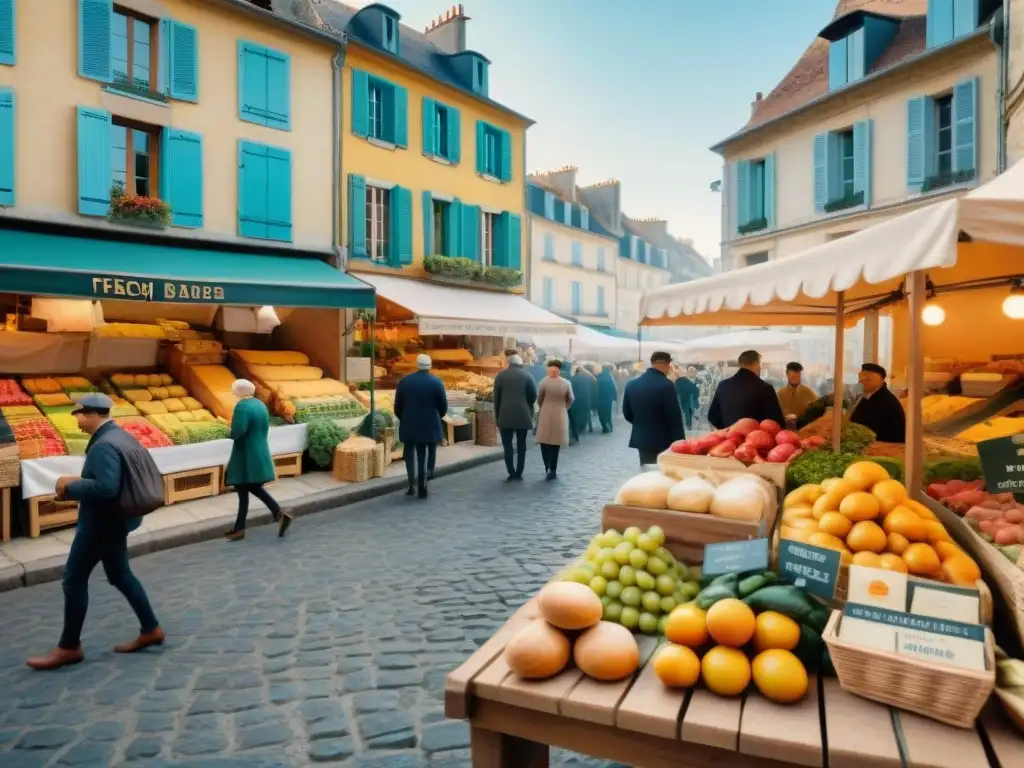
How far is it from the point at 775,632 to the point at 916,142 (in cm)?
1778

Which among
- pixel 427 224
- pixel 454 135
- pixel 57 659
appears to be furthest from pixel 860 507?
pixel 454 135

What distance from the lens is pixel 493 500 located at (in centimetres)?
923

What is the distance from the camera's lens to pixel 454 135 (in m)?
16.7

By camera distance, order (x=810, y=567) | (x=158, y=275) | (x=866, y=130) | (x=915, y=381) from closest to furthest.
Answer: (x=810, y=567)
(x=915, y=381)
(x=158, y=275)
(x=866, y=130)

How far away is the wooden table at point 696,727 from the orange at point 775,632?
6.0 inches

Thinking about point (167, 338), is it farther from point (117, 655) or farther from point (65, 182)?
point (117, 655)

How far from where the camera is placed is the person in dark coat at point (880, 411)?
6422 mm

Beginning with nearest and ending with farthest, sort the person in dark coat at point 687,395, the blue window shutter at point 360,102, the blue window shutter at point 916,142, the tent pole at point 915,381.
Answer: the tent pole at point 915,381
the blue window shutter at point 360,102
the blue window shutter at point 916,142
the person in dark coat at point 687,395

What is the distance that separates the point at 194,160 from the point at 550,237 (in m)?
23.5

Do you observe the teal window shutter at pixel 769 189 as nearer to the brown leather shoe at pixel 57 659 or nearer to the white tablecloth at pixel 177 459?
the white tablecloth at pixel 177 459

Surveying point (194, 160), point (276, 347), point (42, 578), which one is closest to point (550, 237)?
point (276, 347)

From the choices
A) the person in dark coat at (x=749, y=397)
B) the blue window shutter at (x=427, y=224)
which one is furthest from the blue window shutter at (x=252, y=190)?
the person in dark coat at (x=749, y=397)

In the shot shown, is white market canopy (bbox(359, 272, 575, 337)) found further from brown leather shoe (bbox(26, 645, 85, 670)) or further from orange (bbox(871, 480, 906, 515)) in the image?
orange (bbox(871, 480, 906, 515))

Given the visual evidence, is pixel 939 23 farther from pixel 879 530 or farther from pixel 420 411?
pixel 879 530
